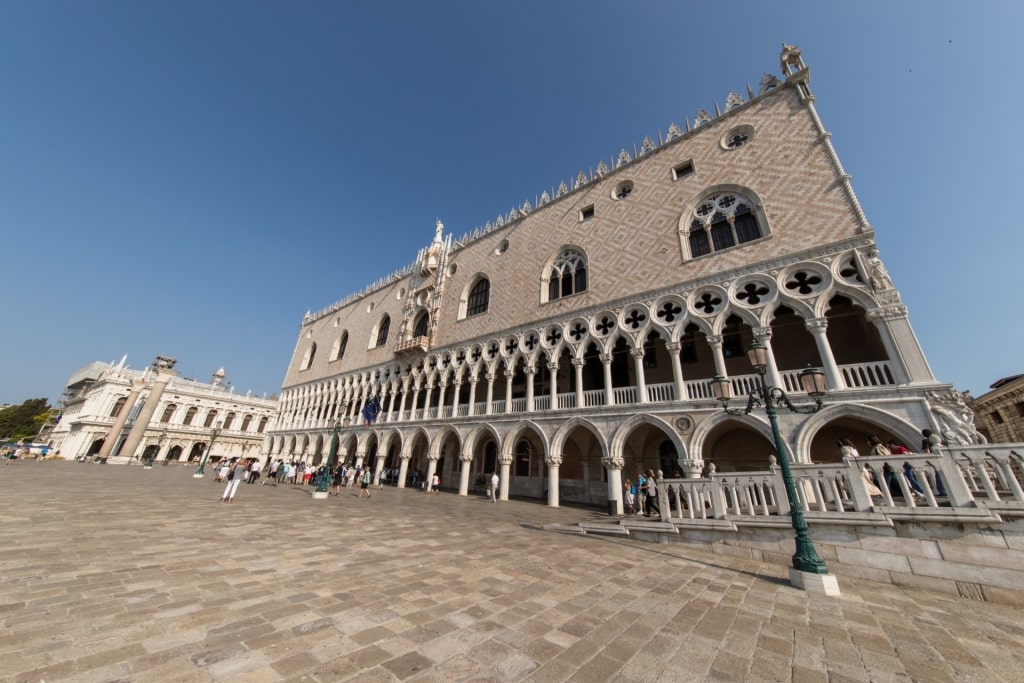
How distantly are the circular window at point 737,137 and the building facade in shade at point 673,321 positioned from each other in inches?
1.7

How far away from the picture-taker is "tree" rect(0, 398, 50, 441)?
48.2 metres

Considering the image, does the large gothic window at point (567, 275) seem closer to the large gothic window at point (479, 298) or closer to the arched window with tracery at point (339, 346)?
the large gothic window at point (479, 298)

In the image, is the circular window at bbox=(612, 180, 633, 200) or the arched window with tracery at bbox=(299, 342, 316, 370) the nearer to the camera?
the circular window at bbox=(612, 180, 633, 200)

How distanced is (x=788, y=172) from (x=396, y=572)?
15277mm

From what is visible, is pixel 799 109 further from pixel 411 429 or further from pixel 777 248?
pixel 411 429

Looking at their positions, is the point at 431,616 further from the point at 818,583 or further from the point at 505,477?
the point at 505,477

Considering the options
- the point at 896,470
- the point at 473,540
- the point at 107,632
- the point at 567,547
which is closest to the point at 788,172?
the point at 896,470

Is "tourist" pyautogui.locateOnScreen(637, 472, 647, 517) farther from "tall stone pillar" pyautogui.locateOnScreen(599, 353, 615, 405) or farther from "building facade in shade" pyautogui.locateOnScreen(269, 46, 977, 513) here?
"tall stone pillar" pyautogui.locateOnScreen(599, 353, 615, 405)

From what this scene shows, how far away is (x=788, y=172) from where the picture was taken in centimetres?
1202

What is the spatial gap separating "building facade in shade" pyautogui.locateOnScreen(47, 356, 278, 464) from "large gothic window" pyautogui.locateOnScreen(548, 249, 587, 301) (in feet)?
92.3

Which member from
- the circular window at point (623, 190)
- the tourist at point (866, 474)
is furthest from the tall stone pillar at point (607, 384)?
the circular window at point (623, 190)

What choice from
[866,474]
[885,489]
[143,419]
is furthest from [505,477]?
[143,419]

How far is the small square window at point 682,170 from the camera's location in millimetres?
14563

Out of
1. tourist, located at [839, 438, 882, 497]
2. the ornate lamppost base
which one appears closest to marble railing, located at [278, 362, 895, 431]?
tourist, located at [839, 438, 882, 497]
